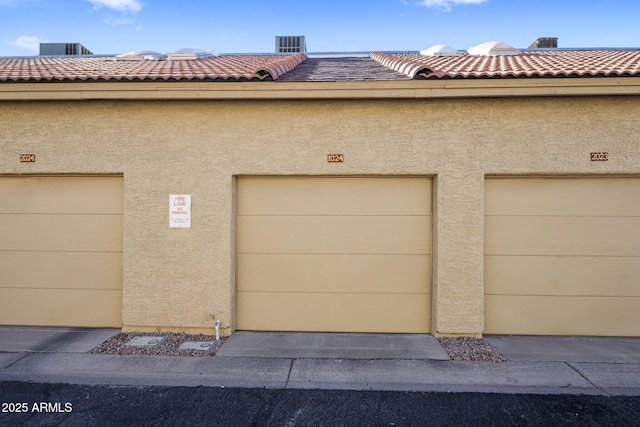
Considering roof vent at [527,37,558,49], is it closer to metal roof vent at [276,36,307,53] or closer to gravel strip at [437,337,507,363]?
metal roof vent at [276,36,307,53]

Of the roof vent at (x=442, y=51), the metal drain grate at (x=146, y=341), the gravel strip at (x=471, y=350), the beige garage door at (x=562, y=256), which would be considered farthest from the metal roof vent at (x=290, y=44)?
the gravel strip at (x=471, y=350)

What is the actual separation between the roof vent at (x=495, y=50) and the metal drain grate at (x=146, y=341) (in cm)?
847

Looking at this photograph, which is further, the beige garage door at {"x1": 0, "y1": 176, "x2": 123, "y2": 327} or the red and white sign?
the beige garage door at {"x1": 0, "y1": 176, "x2": 123, "y2": 327}

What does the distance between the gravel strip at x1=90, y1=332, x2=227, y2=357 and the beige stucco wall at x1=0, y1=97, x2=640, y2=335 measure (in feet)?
0.47

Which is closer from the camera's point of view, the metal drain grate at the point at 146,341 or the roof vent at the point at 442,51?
the metal drain grate at the point at 146,341

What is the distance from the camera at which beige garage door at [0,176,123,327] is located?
19.1 feet

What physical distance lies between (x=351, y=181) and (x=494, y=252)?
7.50 ft

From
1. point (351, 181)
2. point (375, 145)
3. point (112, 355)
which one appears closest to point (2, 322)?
point (112, 355)

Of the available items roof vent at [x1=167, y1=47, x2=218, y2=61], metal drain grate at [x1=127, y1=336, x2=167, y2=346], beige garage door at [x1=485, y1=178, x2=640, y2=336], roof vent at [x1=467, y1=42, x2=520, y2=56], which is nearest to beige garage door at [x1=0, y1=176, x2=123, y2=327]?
metal drain grate at [x1=127, y1=336, x2=167, y2=346]

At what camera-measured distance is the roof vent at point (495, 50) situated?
8.57m

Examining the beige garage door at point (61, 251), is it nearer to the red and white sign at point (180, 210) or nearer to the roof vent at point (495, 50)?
the red and white sign at point (180, 210)

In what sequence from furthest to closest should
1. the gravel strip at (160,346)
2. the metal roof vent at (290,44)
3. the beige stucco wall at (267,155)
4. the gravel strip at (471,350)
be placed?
the metal roof vent at (290,44)
the beige stucco wall at (267,155)
the gravel strip at (160,346)
the gravel strip at (471,350)

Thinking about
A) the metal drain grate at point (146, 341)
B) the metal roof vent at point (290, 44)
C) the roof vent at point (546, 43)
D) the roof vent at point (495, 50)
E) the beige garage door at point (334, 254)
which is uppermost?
the metal roof vent at point (290, 44)

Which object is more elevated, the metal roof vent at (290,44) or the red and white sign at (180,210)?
the metal roof vent at (290,44)
